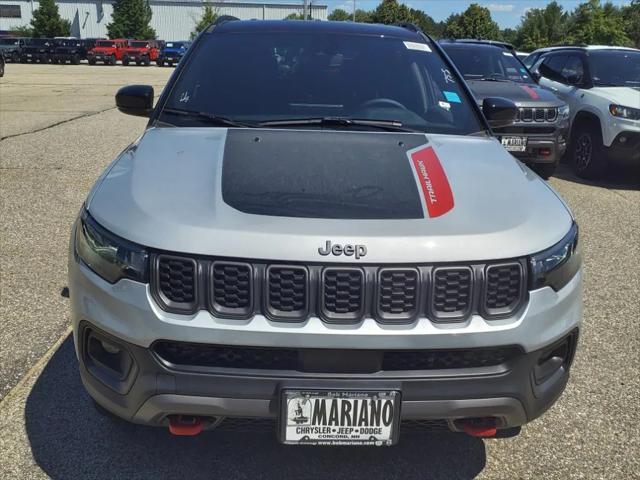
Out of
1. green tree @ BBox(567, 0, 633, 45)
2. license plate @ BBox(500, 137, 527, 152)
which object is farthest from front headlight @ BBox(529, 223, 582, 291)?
green tree @ BBox(567, 0, 633, 45)

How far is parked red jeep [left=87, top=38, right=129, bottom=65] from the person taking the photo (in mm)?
40969

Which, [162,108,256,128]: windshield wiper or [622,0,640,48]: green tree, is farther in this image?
[622,0,640,48]: green tree

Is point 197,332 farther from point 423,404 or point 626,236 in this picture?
point 626,236

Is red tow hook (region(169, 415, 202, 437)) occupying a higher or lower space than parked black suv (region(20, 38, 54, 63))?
lower

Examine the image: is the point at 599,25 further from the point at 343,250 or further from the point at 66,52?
the point at 343,250

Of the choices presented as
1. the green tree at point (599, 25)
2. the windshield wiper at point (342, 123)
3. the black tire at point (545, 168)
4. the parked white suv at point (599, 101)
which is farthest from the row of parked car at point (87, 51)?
the windshield wiper at point (342, 123)

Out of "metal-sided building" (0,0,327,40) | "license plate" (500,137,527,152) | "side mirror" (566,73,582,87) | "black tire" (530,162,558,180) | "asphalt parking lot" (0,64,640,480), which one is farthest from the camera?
"metal-sided building" (0,0,327,40)

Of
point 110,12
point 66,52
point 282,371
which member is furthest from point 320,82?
point 110,12

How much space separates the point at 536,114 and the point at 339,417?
632 centimetres

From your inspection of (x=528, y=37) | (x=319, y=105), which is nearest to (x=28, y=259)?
(x=319, y=105)

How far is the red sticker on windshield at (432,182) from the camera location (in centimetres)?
226

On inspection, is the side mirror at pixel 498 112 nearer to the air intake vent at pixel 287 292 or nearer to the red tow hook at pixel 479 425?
the red tow hook at pixel 479 425

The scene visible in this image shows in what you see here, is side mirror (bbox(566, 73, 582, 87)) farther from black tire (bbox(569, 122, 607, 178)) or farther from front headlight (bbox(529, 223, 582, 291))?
front headlight (bbox(529, 223, 582, 291))

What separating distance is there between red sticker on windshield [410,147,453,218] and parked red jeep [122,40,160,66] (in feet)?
141
